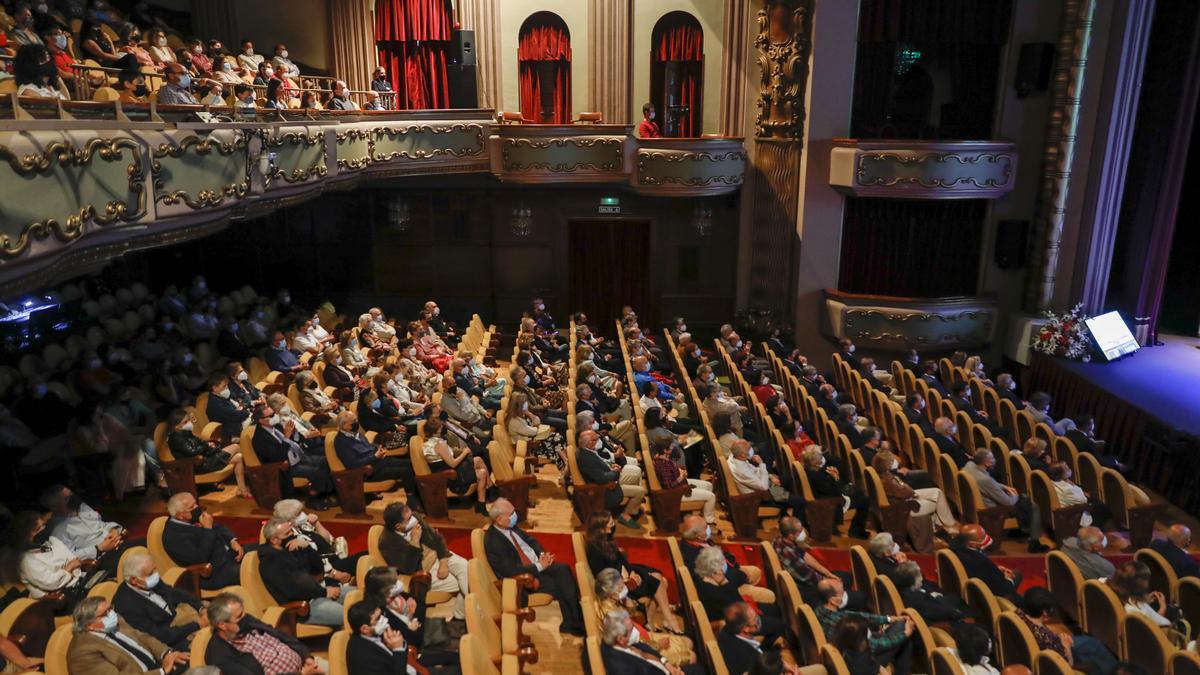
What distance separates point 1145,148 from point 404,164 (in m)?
7.43

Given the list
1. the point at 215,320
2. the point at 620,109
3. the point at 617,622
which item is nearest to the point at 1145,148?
the point at 620,109

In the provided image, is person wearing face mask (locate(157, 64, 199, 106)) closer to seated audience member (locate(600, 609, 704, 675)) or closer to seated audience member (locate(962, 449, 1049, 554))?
seated audience member (locate(600, 609, 704, 675))

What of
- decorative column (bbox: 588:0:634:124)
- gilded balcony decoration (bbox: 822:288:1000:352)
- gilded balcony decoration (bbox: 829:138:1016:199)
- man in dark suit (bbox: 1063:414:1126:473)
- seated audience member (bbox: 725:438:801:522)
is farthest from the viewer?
decorative column (bbox: 588:0:634:124)

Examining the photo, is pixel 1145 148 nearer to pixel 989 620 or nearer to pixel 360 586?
pixel 989 620

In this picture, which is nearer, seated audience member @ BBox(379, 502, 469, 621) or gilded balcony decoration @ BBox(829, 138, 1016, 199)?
seated audience member @ BBox(379, 502, 469, 621)

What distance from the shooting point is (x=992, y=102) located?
8820 millimetres

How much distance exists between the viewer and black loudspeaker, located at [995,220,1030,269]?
347 inches

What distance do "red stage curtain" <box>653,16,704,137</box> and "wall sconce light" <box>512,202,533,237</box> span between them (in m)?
2.05

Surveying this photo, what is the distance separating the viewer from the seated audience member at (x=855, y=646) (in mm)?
3214

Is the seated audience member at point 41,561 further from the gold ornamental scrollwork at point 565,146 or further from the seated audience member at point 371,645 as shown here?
the gold ornamental scrollwork at point 565,146

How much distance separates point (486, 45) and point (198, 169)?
6.74 m

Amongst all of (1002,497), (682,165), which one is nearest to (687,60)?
(682,165)

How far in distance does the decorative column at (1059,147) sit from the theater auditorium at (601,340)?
0.04 m

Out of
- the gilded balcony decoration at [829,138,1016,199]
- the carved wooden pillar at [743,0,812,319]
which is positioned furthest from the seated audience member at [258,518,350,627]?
the carved wooden pillar at [743,0,812,319]
